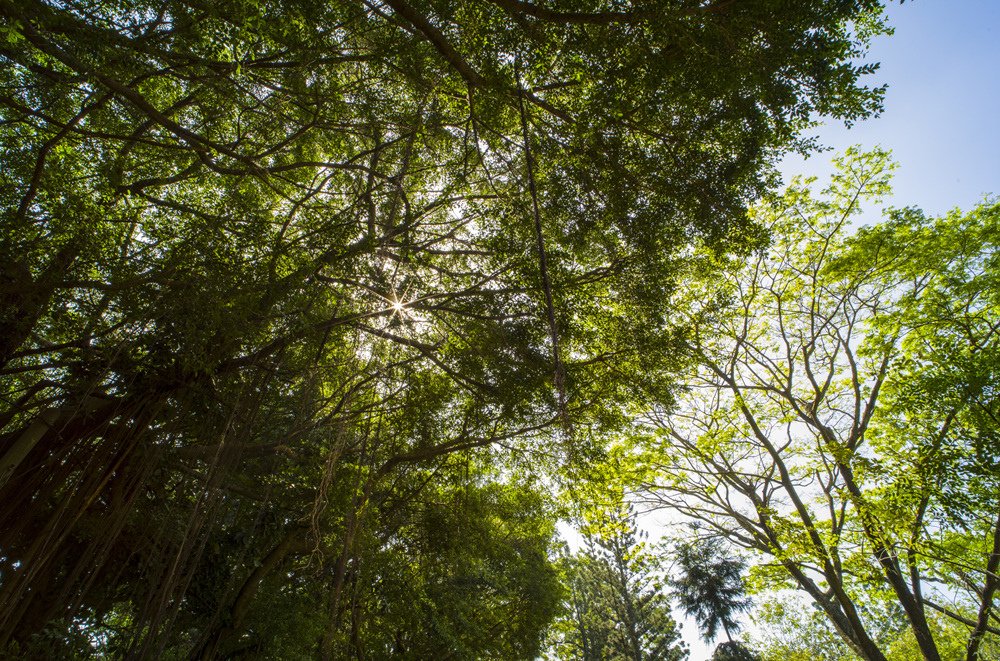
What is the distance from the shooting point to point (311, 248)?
128 inches

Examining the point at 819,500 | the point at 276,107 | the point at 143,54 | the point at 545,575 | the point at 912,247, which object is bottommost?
the point at 545,575

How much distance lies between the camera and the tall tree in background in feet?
8.03

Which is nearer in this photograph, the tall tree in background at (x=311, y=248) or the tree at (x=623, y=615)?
the tall tree in background at (x=311, y=248)

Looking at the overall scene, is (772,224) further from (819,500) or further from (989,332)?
(819,500)

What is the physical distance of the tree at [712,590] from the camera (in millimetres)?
12586

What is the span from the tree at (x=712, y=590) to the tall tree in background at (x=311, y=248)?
10.8 metres

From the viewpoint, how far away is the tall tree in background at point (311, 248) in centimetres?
245

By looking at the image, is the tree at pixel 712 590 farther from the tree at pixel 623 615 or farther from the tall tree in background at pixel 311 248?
the tall tree in background at pixel 311 248

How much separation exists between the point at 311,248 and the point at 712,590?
14.3 metres

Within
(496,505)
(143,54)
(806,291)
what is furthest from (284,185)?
(806,291)

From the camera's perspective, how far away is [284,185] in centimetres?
409

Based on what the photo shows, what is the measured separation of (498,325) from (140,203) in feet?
9.82

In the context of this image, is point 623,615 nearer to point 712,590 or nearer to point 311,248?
point 712,590

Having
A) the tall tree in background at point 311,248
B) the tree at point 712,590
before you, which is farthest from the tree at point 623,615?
the tall tree in background at point 311,248
